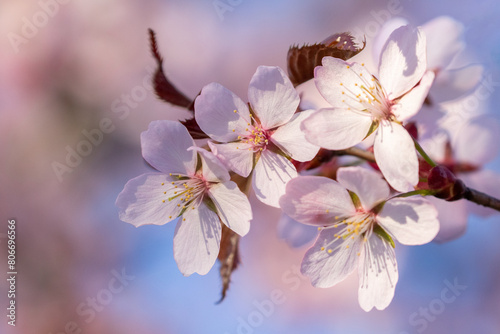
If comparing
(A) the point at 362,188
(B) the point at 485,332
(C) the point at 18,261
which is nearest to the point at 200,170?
(A) the point at 362,188

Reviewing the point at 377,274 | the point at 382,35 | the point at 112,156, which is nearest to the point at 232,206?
the point at 377,274

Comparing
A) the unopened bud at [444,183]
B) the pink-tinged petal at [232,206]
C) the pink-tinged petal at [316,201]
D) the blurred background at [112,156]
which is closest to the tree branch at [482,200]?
the unopened bud at [444,183]

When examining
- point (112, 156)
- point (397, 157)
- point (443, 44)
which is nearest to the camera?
point (397, 157)

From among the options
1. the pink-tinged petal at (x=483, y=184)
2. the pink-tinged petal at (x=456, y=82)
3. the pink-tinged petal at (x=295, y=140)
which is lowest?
the pink-tinged petal at (x=483, y=184)

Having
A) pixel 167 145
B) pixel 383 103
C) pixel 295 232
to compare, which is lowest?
pixel 295 232

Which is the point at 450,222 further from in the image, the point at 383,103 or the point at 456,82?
the point at 383,103

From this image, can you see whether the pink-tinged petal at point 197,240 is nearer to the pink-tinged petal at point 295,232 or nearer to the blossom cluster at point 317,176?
the blossom cluster at point 317,176

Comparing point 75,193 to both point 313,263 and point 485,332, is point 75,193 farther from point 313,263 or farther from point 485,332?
point 485,332
